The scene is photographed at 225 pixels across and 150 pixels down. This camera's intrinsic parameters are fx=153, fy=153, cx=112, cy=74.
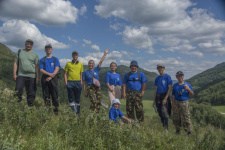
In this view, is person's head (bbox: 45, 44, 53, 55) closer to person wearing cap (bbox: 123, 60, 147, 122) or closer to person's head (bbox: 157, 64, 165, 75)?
person wearing cap (bbox: 123, 60, 147, 122)

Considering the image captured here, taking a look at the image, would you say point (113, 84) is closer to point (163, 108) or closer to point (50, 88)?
point (163, 108)

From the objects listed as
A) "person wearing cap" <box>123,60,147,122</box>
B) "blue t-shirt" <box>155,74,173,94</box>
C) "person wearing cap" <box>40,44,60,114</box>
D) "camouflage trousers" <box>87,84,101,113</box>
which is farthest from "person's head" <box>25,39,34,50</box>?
"blue t-shirt" <box>155,74,173,94</box>

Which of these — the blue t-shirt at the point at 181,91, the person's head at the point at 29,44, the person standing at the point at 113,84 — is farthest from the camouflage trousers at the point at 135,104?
the person's head at the point at 29,44

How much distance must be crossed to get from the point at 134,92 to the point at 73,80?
2.44 metres

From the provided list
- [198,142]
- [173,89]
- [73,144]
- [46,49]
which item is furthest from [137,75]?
[73,144]

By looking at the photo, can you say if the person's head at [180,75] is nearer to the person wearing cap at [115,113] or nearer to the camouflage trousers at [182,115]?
the camouflage trousers at [182,115]

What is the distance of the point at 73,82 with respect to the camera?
6039mm

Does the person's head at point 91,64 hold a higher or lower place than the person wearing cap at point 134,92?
higher

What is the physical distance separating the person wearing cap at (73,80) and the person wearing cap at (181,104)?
3747 millimetres

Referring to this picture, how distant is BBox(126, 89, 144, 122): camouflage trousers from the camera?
587 cm

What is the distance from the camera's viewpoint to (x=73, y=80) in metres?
6.04

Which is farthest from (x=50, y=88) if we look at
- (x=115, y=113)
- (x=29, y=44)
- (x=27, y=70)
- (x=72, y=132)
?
(x=72, y=132)

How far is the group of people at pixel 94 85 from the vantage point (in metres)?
5.32

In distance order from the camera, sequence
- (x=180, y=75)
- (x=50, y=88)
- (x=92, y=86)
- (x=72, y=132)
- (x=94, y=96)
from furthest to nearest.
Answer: (x=92, y=86) → (x=94, y=96) → (x=50, y=88) → (x=180, y=75) → (x=72, y=132)
